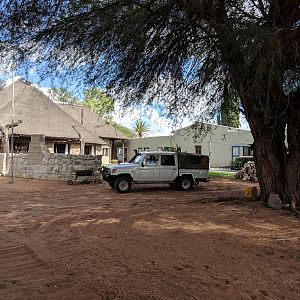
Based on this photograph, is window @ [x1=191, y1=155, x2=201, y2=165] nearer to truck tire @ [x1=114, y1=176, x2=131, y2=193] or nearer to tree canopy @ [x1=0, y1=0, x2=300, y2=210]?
truck tire @ [x1=114, y1=176, x2=131, y2=193]

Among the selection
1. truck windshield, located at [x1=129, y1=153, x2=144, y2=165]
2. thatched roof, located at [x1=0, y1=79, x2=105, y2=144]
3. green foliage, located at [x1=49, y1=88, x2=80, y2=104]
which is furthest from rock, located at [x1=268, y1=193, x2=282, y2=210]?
thatched roof, located at [x1=0, y1=79, x2=105, y2=144]

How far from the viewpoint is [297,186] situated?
11031mm

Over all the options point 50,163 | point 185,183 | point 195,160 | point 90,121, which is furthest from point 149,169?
point 90,121

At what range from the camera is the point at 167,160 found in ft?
56.4

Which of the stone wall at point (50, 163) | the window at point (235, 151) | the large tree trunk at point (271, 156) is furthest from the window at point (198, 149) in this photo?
the large tree trunk at point (271, 156)

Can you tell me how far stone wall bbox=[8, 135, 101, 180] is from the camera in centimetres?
2166

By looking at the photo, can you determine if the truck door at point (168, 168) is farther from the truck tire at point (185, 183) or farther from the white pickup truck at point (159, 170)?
the truck tire at point (185, 183)

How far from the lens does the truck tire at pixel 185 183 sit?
1739cm

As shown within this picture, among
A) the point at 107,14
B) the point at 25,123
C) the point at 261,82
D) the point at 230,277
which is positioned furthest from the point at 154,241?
the point at 25,123

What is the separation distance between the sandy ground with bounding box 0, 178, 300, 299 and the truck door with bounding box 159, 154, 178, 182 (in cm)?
555

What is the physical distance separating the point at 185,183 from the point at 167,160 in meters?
1.39

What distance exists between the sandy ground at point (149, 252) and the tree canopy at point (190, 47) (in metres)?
2.69

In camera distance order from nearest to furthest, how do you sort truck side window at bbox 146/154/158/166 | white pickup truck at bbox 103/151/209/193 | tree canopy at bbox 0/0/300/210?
tree canopy at bbox 0/0/300/210
white pickup truck at bbox 103/151/209/193
truck side window at bbox 146/154/158/166

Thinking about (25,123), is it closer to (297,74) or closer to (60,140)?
(60,140)
